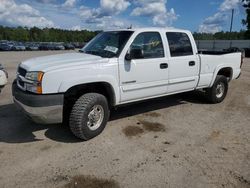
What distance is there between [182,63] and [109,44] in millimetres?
1715

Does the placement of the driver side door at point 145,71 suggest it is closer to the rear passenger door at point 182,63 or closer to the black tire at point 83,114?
the rear passenger door at point 182,63

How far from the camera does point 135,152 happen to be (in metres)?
4.13

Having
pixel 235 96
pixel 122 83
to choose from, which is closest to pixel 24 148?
pixel 122 83

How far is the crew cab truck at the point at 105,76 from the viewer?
4023mm

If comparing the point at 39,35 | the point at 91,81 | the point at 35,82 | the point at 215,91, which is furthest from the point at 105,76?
the point at 39,35

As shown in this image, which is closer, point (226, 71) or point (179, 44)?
point (179, 44)

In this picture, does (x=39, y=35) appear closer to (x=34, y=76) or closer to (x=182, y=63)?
(x=182, y=63)

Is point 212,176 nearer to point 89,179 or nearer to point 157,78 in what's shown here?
point 89,179

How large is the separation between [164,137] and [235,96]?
4.34 m

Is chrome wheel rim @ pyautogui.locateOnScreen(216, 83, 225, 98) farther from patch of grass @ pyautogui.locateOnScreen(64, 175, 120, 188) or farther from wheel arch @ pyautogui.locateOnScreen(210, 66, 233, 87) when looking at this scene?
patch of grass @ pyautogui.locateOnScreen(64, 175, 120, 188)

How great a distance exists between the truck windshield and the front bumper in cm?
132

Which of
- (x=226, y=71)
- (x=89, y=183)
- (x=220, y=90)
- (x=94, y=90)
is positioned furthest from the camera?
(x=226, y=71)

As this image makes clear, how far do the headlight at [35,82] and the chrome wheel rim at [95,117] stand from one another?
3.19 feet

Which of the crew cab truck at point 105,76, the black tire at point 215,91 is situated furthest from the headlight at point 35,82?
the black tire at point 215,91
